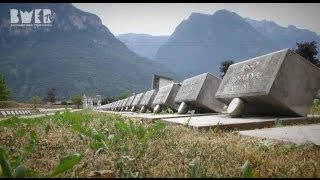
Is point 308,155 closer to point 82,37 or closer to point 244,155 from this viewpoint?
point 244,155

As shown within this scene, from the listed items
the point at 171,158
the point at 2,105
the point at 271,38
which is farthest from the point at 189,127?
the point at 271,38

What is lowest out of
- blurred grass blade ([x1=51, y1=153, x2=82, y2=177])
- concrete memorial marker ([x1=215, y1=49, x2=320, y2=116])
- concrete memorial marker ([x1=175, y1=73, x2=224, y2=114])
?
concrete memorial marker ([x1=175, y1=73, x2=224, y2=114])

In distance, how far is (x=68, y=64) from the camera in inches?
4104

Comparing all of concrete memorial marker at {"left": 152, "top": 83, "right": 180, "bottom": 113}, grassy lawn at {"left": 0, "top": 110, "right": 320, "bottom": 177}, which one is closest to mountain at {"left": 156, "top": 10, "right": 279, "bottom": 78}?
concrete memorial marker at {"left": 152, "top": 83, "right": 180, "bottom": 113}

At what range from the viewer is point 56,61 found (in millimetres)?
107688

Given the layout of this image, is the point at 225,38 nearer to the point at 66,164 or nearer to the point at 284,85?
the point at 284,85

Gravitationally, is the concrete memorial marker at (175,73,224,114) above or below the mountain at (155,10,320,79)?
above

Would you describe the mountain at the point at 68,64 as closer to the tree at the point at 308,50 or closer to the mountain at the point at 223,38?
the mountain at the point at 223,38

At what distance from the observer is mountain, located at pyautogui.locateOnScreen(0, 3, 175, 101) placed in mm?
96062

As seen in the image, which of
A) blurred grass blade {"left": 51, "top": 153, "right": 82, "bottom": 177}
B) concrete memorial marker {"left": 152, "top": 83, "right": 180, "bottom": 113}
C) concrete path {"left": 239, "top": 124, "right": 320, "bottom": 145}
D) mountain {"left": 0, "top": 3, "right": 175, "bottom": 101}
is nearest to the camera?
blurred grass blade {"left": 51, "top": 153, "right": 82, "bottom": 177}

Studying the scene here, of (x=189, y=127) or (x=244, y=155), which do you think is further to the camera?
(x=189, y=127)

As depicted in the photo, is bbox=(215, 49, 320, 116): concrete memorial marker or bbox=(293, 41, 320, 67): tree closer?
bbox=(215, 49, 320, 116): concrete memorial marker

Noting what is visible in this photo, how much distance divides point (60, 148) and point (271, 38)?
594 feet

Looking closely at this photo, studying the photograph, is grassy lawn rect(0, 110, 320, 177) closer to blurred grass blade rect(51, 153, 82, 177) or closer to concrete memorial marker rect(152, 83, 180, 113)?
blurred grass blade rect(51, 153, 82, 177)
